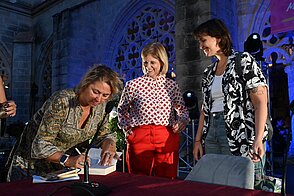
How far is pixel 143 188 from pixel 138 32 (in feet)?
25.5

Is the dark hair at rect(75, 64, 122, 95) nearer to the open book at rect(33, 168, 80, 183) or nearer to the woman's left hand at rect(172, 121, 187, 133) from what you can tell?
the open book at rect(33, 168, 80, 183)

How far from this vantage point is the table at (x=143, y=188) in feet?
3.87

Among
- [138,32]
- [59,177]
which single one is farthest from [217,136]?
[138,32]

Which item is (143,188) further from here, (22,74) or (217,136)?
(22,74)

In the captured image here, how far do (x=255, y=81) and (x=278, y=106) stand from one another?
915 cm

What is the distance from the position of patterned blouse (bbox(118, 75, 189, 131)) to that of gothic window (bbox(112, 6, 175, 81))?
4.99m

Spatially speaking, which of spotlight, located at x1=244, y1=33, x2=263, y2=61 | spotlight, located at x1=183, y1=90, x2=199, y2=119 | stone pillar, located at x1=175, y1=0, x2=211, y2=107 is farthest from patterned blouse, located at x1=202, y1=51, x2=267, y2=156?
stone pillar, located at x1=175, y1=0, x2=211, y2=107

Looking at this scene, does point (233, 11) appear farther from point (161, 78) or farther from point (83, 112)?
point (83, 112)

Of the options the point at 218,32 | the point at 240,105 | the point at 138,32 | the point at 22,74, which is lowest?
the point at 240,105

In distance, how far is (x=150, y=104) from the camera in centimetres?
246

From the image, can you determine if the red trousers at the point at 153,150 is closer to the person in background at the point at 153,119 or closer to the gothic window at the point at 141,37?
the person in background at the point at 153,119

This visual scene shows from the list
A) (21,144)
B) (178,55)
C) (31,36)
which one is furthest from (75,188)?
(31,36)

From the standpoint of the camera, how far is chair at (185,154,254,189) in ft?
4.88

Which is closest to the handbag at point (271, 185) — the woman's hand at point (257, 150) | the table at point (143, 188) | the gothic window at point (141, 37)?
the woman's hand at point (257, 150)
